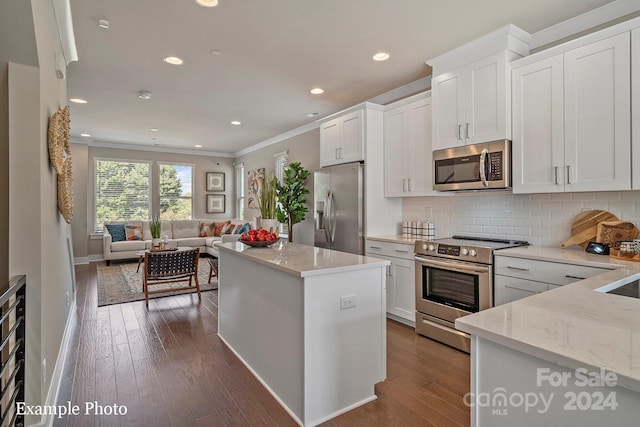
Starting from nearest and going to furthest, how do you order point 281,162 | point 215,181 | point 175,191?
point 281,162, point 175,191, point 215,181

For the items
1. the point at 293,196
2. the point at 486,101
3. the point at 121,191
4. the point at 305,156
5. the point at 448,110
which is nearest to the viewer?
the point at 486,101

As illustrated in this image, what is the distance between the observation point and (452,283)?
3127 mm

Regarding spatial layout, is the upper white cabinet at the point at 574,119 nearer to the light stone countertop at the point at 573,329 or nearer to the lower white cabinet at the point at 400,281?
the lower white cabinet at the point at 400,281

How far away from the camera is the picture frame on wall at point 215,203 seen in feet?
30.3

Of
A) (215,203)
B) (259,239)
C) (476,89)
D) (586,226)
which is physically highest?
(476,89)

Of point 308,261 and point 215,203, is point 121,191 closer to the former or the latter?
point 215,203

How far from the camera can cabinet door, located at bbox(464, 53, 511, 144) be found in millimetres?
2930

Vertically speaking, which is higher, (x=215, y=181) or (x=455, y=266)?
(x=215, y=181)

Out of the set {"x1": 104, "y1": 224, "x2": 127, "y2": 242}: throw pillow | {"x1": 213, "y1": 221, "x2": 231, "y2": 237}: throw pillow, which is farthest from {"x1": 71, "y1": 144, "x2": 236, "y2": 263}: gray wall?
{"x1": 213, "y1": 221, "x2": 231, "y2": 237}: throw pillow

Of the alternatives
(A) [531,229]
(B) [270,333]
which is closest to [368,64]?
(A) [531,229]

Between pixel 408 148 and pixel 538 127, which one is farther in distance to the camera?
pixel 408 148

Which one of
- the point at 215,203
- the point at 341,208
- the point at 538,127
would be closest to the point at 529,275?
the point at 538,127

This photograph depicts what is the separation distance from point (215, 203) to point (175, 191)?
3.51 feet

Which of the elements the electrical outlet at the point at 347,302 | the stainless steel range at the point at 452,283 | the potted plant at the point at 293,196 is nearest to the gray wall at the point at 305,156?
the potted plant at the point at 293,196
